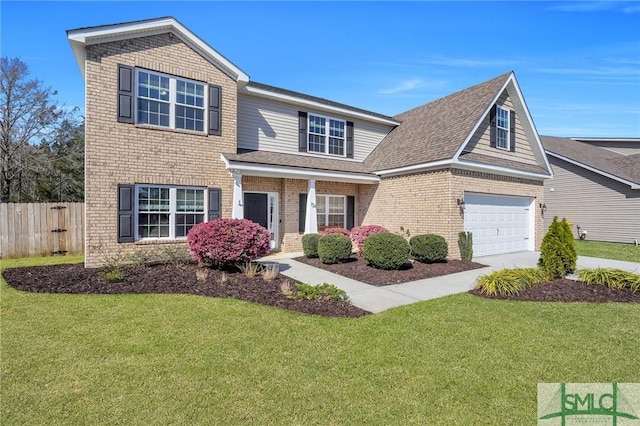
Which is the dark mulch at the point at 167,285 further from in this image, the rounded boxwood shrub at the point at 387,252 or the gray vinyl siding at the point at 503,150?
the gray vinyl siding at the point at 503,150

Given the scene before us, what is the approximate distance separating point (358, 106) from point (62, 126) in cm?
2211

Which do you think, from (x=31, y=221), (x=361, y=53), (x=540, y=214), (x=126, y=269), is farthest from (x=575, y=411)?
(x=31, y=221)

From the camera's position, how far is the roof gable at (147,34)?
9.02 metres

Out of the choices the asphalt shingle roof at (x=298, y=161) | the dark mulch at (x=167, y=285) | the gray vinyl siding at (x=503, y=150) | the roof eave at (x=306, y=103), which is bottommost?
the dark mulch at (x=167, y=285)

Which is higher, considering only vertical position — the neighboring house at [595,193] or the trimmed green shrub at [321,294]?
the neighboring house at [595,193]

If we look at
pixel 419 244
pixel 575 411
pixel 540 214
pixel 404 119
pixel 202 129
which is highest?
pixel 404 119

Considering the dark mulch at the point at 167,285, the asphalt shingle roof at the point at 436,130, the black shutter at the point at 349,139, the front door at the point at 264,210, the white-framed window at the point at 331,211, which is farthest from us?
the black shutter at the point at 349,139

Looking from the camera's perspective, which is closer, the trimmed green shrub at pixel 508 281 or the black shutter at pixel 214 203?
the trimmed green shrub at pixel 508 281

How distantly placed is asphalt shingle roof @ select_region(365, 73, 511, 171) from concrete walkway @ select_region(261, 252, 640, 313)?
171 inches

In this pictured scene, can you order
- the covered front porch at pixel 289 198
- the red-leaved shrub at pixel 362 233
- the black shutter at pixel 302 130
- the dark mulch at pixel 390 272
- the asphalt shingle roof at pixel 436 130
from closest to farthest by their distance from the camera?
1. the dark mulch at pixel 390 272
2. the covered front porch at pixel 289 198
3. the asphalt shingle roof at pixel 436 130
4. the red-leaved shrub at pixel 362 233
5. the black shutter at pixel 302 130

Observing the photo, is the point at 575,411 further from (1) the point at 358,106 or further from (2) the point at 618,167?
(2) the point at 618,167

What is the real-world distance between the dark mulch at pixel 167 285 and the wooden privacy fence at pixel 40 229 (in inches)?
121

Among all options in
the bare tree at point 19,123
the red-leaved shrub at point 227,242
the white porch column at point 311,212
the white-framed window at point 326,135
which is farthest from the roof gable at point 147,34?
the bare tree at point 19,123

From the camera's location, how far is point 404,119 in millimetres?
17469
